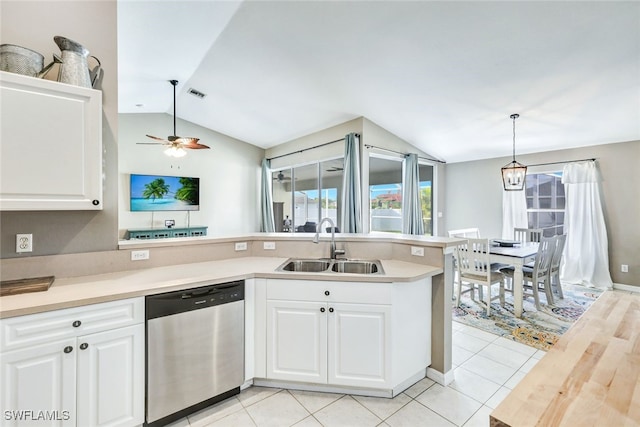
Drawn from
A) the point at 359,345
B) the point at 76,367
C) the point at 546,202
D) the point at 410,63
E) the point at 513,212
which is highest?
the point at 410,63

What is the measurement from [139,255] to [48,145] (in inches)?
35.3

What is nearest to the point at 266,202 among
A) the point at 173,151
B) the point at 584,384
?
the point at 173,151

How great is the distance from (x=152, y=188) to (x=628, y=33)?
22.0 ft

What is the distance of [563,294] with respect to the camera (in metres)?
4.08

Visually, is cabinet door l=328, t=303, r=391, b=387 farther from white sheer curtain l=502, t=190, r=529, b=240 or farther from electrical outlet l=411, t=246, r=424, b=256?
white sheer curtain l=502, t=190, r=529, b=240

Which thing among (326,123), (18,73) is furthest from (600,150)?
(18,73)

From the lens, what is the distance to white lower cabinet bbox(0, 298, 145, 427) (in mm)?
1288

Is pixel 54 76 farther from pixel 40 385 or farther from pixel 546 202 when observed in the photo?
pixel 546 202

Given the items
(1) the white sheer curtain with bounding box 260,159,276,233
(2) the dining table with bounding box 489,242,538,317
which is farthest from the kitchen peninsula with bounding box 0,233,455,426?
(1) the white sheer curtain with bounding box 260,159,276,233

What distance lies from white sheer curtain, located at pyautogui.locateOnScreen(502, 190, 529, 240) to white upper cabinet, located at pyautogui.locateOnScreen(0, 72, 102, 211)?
20.0 feet

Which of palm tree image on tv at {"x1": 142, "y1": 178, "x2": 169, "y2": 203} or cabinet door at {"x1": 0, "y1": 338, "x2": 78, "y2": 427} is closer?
cabinet door at {"x1": 0, "y1": 338, "x2": 78, "y2": 427}

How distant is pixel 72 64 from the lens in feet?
5.41

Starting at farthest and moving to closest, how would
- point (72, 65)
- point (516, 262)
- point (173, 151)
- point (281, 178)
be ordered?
point (281, 178) < point (173, 151) < point (516, 262) < point (72, 65)

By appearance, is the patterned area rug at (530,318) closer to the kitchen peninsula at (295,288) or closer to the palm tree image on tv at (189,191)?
the kitchen peninsula at (295,288)
